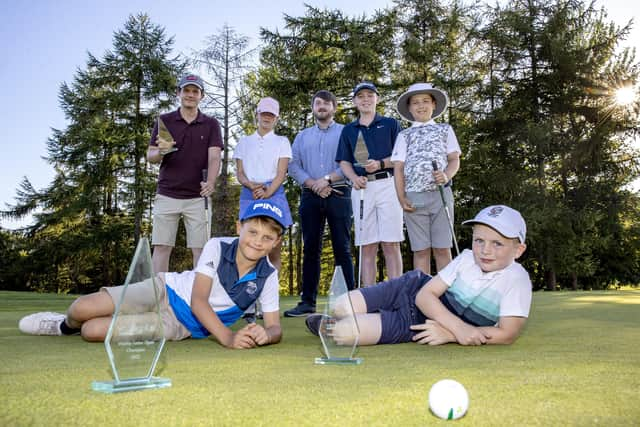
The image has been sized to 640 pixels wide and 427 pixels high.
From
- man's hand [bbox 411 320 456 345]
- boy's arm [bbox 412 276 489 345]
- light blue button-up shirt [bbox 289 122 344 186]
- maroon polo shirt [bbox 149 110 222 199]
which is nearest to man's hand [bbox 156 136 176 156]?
maroon polo shirt [bbox 149 110 222 199]

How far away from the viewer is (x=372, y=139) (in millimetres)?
5590

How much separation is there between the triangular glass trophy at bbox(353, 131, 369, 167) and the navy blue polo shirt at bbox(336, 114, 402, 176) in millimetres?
26

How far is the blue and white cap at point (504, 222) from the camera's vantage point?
3.23m

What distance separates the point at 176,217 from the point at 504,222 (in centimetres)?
327

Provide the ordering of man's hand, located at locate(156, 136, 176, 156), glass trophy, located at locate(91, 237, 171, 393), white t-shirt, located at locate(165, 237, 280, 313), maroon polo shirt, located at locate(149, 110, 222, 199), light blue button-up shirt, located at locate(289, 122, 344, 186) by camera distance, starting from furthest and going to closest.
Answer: light blue button-up shirt, located at locate(289, 122, 344, 186) → maroon polo shirt, located at locate(149, 110, 222, 199) → man's hand, located at locate(156, 136, 176, 156) → white t-shirt, located at locate(165, 237, 280, 313) → glass trophy, located at locate(91, 237, 171, 393)

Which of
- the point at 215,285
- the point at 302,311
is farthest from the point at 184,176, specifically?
the point at 215,285

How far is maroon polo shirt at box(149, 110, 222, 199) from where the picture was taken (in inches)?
211

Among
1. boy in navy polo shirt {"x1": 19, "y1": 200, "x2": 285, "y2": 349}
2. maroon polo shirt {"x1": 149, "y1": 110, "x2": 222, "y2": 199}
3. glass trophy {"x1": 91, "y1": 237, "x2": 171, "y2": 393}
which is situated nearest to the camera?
glass trophy {"x1": 91, "y1": 237, "x2": 171, "y2": 393}

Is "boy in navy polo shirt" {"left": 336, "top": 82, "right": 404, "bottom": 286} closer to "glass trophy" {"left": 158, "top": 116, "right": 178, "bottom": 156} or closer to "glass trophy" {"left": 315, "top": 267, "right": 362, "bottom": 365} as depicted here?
"glass trophy" {"left": 158, "top": 116, "right": 178, "bottom": 156}

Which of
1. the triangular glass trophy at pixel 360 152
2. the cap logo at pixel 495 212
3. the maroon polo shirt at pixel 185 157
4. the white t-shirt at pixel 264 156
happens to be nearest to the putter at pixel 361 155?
the triangular glass trophy at pixel 360 152

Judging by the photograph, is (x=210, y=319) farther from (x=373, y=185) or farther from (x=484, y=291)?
(x=373, y=185)

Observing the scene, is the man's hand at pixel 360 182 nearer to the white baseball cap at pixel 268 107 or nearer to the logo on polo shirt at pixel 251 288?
the white baseball cap at pixel 268 107

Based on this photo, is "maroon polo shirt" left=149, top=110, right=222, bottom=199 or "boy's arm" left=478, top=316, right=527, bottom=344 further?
"maroon polo shirt" left=149, top=110, right=222, bottom=199

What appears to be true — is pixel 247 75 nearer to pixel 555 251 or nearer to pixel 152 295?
pixel 555 251
